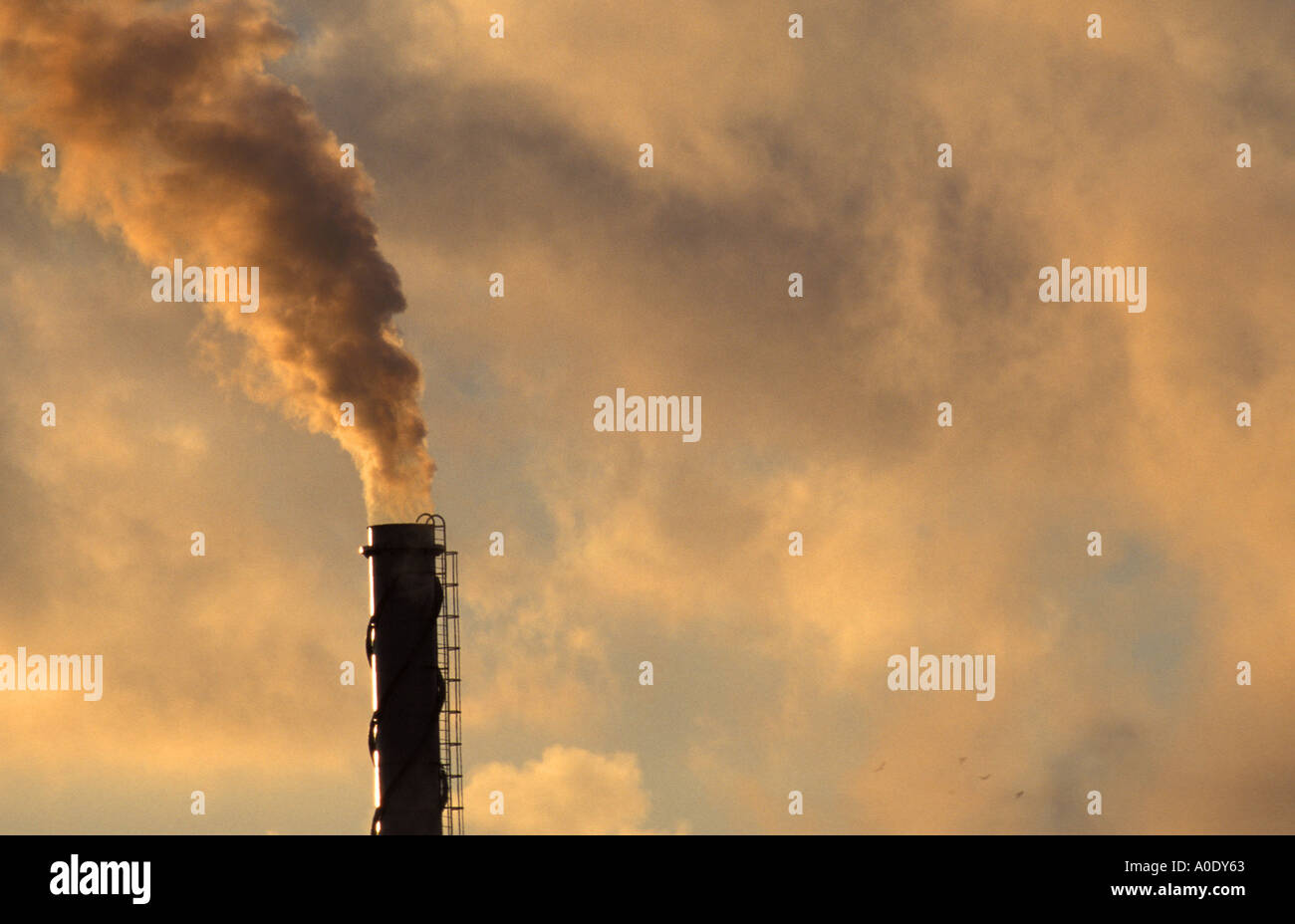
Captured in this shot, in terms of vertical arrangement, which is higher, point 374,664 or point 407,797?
point 374,664
